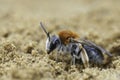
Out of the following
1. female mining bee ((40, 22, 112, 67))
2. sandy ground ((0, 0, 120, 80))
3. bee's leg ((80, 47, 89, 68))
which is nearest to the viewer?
sandy ground ((0, 0, 120, 80))

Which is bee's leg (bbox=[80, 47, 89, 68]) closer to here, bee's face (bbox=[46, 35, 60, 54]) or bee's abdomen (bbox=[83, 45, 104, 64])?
bee's abdomen (bbox=[83, 45, 104, 64])

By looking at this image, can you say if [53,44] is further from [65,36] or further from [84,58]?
[84,58]

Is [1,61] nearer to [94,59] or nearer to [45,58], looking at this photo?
[45,58]

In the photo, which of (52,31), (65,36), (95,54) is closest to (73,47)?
(65,36)

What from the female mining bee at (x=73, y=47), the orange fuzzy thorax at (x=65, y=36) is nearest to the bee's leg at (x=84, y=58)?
the female mining bee at (x=73, y=47)

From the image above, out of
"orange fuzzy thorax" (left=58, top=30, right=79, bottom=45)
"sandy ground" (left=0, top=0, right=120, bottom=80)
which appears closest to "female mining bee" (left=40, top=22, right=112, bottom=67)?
"orange fuzzy thorax" (left=58, top=30, right=79, bottom=45)

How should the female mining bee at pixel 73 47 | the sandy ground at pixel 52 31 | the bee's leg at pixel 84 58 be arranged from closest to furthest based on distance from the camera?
the sandy ground at pixel 52 31, the bee's leg at pixel 84 58, the female mining bee at pixel 73 47

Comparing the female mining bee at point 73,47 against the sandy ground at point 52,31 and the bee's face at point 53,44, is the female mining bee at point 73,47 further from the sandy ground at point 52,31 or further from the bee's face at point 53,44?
the sandy ground at point 52,31

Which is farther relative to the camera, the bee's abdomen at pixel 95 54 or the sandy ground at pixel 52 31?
the bee's abdomen at pixel 95 54
